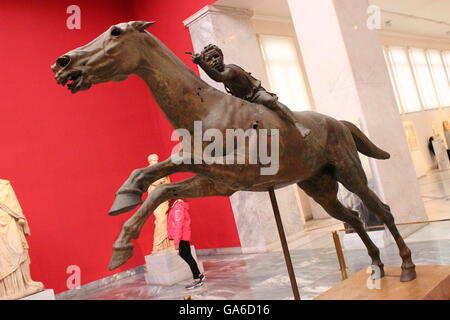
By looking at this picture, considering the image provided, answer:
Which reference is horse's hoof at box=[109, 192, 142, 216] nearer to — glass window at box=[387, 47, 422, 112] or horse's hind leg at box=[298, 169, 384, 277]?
horse's hind leg at box=[298, 169, 384, 277]

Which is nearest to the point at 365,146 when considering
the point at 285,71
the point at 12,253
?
the point at 12,253

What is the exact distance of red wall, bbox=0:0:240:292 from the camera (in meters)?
8.73

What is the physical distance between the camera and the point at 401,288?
9.17 ft

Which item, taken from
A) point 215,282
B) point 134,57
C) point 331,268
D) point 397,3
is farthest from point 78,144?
point 397,3

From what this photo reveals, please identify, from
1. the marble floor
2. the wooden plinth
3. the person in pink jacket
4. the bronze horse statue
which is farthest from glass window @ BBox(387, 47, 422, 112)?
the bronze horse statue

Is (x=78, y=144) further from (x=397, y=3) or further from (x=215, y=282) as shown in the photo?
(x=397, y=3)

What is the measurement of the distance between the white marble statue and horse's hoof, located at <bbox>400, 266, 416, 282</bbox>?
631 centimetres

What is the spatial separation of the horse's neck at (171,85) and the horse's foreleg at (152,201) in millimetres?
326

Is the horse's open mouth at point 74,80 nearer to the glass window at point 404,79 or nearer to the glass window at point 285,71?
the glass window at point 285,71

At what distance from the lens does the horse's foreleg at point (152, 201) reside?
1.94 meters
